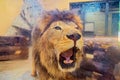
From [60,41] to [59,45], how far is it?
29mm

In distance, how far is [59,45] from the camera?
154 cm

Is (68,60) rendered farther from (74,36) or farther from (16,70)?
(16,70)

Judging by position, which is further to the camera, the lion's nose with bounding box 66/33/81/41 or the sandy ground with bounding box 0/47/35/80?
the sandy ground with bounding box 0/47/35/80

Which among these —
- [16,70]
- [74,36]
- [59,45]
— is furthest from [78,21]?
[16,70]

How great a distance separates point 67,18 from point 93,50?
0.29 m

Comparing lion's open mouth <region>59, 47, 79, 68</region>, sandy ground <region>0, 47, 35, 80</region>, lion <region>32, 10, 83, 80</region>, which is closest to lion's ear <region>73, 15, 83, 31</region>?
lion <region>32, 10, 83, 80</region>

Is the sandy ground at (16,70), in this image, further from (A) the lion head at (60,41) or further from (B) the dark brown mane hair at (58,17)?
(B) the dark brown mane hair at (58,17)

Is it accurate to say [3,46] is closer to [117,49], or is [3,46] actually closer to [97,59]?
[97,59]

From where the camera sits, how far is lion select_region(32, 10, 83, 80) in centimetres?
153

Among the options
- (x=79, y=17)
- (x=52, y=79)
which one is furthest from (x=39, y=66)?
(x=79, y=17)

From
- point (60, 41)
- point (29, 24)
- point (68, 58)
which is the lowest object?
point (68, 58)

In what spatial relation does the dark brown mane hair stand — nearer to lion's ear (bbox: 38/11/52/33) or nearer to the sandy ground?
lion's ear (bbox: 38/11/52/33)

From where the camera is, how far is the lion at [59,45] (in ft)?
5.03

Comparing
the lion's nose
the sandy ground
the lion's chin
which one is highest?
the lion's nose
